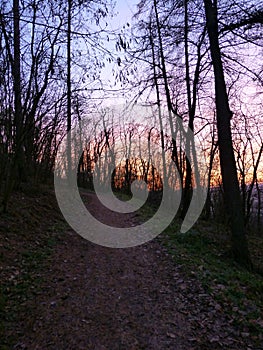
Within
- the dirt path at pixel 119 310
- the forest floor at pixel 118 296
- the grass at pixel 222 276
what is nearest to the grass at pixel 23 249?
the forest floor at pixel 118 296

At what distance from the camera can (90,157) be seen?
1160 inches

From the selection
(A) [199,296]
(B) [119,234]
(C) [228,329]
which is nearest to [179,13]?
(B) [119,234]

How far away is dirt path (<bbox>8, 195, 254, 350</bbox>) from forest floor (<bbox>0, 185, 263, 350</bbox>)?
13 millimetres

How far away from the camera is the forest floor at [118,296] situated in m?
3.95

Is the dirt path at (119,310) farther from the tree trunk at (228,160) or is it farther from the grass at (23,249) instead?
the tree trunk at (228,160)

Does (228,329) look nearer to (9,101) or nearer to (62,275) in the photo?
(62,275)

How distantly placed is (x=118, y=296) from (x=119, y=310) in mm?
448

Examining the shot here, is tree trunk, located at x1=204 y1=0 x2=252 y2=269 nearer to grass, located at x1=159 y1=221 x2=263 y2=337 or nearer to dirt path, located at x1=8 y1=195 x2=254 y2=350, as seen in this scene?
grass, located at x1=159 y1=221 x2=263 y2=337

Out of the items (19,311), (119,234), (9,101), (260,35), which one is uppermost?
(260,35)

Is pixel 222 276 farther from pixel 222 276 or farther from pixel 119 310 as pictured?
pixel 119 310

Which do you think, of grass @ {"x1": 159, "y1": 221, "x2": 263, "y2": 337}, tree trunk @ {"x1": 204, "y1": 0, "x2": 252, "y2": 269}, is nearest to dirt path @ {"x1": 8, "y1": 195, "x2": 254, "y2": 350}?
grass @ {"x1": 159, "y1": 221, "x2": 263, "y2": 337}

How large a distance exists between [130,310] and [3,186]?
19.4ft

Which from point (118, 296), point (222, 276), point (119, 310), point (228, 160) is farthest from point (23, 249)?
point (228, 160)

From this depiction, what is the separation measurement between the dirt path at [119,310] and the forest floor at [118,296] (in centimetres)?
1
